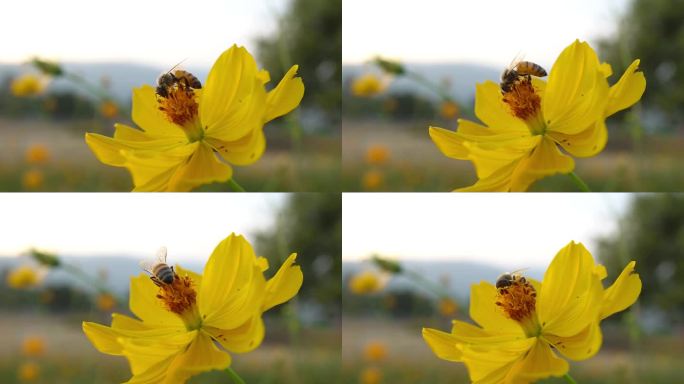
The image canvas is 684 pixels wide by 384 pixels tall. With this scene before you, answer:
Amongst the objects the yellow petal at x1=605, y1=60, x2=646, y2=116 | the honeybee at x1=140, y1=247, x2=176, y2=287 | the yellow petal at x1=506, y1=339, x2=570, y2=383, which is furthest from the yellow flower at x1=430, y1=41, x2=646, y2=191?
the honeybee at x1=140, y1=247, x2=176, y2=287

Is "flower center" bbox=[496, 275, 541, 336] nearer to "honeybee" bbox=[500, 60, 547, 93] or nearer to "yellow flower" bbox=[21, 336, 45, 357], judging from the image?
"honeybee" bbox=[500, 60, 547, 93]

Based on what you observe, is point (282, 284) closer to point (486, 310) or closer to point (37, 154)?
point (486, 310)

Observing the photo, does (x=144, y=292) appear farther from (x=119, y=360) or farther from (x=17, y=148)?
(x=17, y=148)

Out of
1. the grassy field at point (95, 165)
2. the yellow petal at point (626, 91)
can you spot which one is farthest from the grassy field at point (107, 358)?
the yellow petal at point (626, 91)

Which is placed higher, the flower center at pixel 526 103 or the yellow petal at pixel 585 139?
the flower center at pixel 526 103

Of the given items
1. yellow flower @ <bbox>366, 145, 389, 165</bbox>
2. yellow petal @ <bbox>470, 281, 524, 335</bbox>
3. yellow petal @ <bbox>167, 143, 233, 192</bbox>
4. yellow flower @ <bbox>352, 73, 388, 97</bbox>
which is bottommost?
yellow petal @ <bbox>470, 281, 524, 335</bbox>

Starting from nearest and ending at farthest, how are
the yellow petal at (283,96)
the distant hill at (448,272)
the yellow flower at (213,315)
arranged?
the yellow flower at (213,315)
the yellow petal at (283,96)
the distant hill at (448,272)

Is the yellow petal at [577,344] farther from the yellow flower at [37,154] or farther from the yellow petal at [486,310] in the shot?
the yellow flower at [37,154]
